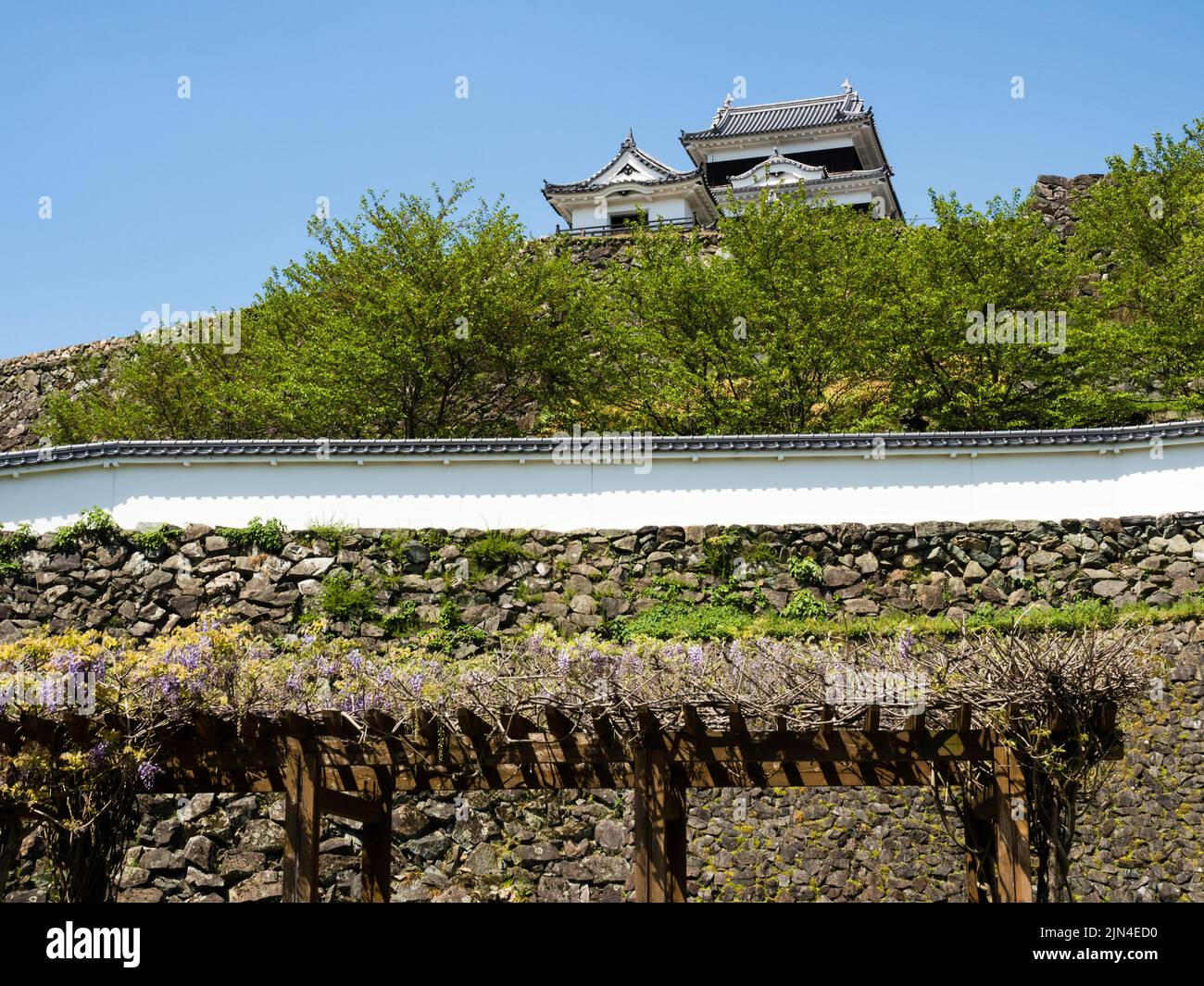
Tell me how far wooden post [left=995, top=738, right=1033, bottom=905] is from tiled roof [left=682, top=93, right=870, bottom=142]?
36.2 metres

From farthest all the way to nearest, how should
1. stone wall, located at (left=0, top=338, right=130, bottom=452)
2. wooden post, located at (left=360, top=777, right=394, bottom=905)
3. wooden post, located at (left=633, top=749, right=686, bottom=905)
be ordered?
stone wall, located at (left=0, top=338, right=130, bottom=452)
wooden post, located at (left=360, top=777, right=394, bottom=905)
wooden post, located at (left=633, top=749, right=686, bottom=905)

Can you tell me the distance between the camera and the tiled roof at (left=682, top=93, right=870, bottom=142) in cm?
4172

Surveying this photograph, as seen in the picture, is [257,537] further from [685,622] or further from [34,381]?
[34,381]

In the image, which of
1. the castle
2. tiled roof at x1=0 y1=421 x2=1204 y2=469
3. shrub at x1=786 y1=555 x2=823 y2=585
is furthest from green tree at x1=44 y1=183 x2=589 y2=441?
the castle

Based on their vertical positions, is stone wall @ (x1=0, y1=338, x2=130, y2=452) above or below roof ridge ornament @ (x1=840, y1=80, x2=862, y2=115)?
below

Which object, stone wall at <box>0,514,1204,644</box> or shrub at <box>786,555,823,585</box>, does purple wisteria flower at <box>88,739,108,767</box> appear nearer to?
stone wall at <box>0,514,1204,644</box>

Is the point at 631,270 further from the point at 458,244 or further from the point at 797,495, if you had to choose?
the point at 797,495

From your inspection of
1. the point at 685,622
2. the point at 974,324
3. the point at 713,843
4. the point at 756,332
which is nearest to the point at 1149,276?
the point at 974,324

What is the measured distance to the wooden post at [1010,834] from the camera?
26.5 feet

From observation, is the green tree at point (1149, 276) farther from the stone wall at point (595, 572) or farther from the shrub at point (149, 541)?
the shrub at point (149, 541)

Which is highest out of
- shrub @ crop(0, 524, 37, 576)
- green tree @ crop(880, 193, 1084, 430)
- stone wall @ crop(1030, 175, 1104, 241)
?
stone wall @ crop(1030, 175, 1104, 241)

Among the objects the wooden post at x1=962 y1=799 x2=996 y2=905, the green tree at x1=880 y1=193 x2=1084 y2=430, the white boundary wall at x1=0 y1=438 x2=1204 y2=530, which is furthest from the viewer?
the green tree at x1=880 y1=193 x2=1084 y2=430

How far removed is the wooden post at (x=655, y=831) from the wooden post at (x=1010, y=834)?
7.52ft
